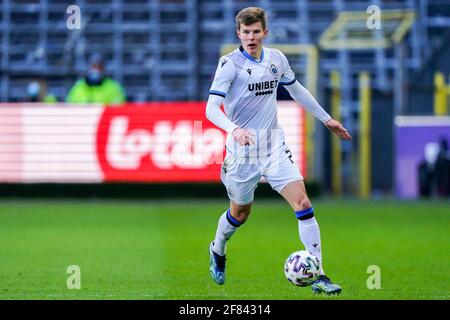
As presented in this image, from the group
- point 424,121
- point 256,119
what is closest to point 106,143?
point 424,121

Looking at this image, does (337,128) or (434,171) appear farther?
(434,171)

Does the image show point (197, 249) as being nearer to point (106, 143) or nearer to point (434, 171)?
point (106, 143)

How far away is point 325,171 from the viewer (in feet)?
70.5

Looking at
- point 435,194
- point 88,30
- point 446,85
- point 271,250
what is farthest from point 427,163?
point 271,250

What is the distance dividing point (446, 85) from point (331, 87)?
1.96m

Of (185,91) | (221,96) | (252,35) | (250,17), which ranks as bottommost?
(185,91)

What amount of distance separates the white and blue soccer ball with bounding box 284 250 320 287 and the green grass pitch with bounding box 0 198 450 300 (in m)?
0.11

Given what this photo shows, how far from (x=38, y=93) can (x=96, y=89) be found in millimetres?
1057

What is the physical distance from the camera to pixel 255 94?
869 cm

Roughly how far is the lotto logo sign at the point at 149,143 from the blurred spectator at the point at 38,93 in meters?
1.34

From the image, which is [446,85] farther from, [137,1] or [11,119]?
[11,119]

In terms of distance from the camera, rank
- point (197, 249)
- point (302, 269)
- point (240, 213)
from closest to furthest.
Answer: point (302, 269), point (240, 213), point (197, 249)

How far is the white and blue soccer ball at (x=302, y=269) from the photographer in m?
8.24
